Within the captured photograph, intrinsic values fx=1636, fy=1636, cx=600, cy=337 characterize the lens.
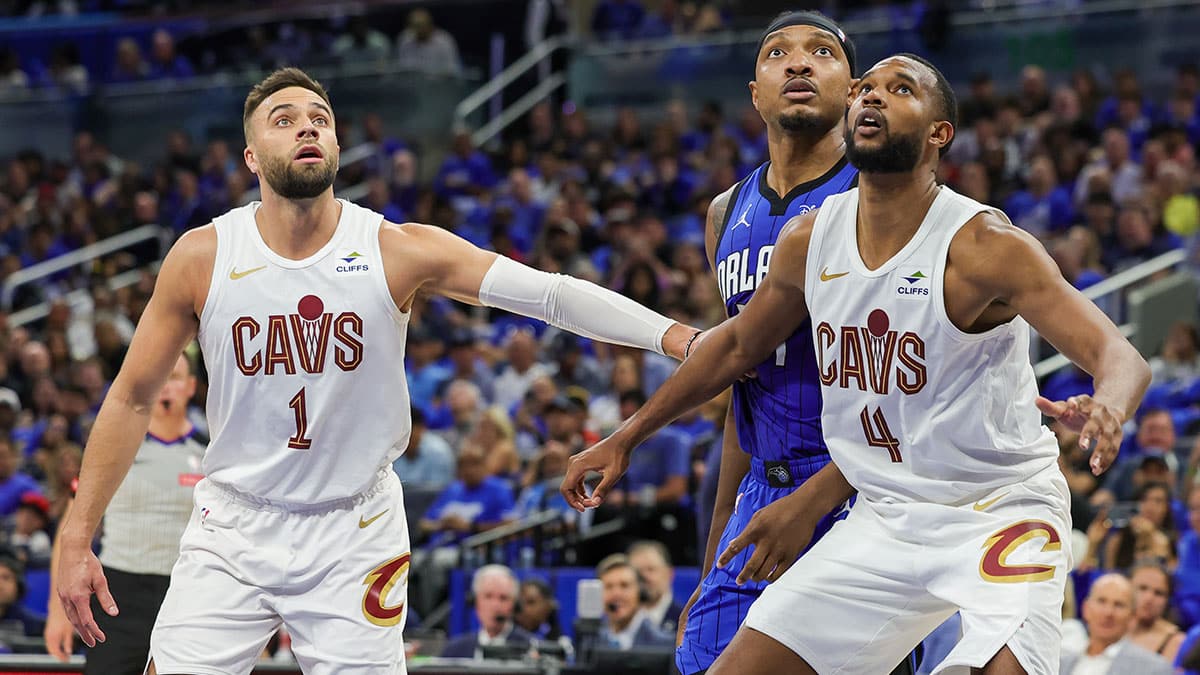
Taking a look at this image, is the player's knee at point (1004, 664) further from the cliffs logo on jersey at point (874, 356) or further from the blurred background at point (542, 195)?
the blurred background at point (542, 195)

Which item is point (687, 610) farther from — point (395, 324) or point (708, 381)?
point (395, 324)

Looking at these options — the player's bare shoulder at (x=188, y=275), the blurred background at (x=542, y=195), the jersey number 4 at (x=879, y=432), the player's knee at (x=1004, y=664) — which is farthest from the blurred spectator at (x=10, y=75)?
the player's knee at (x=1004, y=664)

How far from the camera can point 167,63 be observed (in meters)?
20.8

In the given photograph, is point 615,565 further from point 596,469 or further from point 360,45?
point 360,45

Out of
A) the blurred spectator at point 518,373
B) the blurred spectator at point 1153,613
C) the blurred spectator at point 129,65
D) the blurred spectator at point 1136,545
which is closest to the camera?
the blurred spectator at point 1153,613

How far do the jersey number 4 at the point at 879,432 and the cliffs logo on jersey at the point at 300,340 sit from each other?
153 centimetres

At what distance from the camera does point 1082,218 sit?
13.3 m

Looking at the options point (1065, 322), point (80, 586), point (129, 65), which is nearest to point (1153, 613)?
point (1065, 322)

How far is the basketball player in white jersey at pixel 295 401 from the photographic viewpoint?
480 cm

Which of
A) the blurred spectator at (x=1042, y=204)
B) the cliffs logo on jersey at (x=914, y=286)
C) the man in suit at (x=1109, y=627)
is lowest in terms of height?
the man in suit at (x=1109, y=627)

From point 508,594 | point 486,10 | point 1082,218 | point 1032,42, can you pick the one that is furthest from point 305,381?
point 486,10

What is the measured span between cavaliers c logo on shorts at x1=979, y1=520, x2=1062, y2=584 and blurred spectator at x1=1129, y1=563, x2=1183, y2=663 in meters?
3.99

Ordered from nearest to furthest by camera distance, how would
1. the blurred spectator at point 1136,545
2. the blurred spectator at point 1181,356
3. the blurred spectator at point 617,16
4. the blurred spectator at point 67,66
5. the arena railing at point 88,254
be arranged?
the blurred spectator at point 1136,545 < the blurred spectator at point 1181,356 < the arena railing at point 88,254 < the blurred spectator at point 617,16 < the blurred spectator at point 67,66

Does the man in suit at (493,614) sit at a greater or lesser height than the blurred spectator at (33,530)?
lesser
